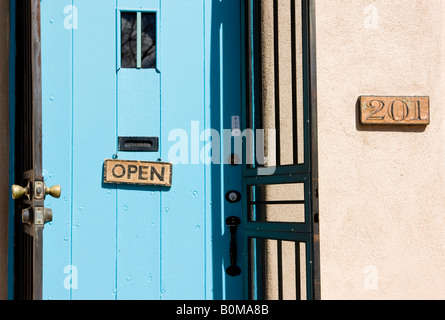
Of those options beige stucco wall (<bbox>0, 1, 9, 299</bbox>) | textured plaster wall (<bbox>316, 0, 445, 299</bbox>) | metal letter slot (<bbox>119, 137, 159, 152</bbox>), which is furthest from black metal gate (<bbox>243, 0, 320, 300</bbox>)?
beige stucco wall (<bbox>0, 1, 9, 299</bbox>)

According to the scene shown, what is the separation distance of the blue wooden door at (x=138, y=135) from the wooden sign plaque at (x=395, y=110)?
2.08ft

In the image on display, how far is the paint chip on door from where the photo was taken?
2735 millimetres

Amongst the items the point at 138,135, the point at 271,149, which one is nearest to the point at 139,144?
the point at 138,135

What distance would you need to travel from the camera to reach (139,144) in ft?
9.05

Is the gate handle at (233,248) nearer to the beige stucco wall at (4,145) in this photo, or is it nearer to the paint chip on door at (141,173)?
the paint chip on door at (141,173)

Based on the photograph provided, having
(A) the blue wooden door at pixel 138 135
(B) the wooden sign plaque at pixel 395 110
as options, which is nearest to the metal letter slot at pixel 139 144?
(A) the blue wooden door at pixel 138 135

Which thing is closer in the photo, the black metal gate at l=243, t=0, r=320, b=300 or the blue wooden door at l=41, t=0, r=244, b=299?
the black metal gate at l=243, t=0, r=320, b=300

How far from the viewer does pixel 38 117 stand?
2.10m

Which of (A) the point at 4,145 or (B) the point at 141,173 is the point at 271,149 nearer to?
(B) the point at 141,173

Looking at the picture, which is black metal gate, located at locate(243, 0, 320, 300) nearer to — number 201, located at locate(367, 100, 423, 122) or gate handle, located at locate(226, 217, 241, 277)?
gate handle, located at locate(226, 217, 241, 277)

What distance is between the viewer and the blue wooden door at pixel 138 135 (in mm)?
2721

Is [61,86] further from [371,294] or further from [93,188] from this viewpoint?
[371,294]

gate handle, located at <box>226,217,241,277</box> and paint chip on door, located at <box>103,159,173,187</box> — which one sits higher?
paint chip on door, located at <box>103,159,173,187</box>

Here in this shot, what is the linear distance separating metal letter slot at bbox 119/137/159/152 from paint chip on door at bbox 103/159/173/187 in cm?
6
